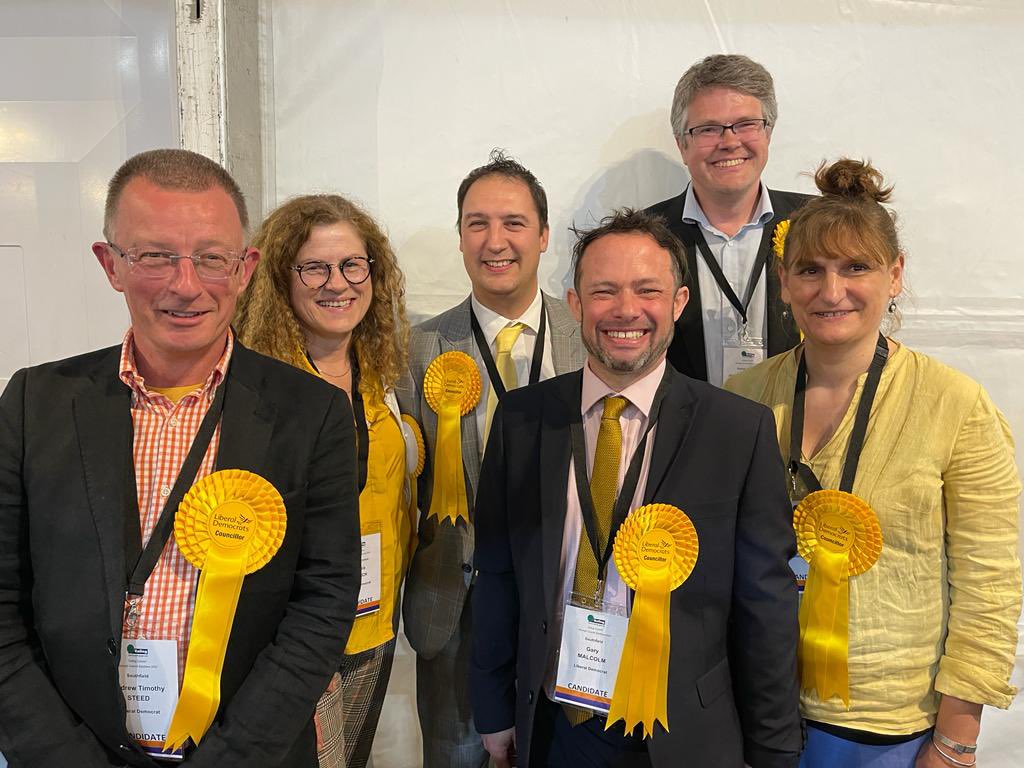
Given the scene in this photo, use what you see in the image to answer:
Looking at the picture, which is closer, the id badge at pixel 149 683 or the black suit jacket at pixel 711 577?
the id badge at pixel 149 683

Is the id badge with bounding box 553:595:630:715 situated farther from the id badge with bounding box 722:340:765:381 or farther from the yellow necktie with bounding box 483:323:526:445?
the id badge with bounding box 722:340:765:381

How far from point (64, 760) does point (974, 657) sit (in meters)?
1.95

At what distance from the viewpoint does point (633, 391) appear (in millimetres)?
1539

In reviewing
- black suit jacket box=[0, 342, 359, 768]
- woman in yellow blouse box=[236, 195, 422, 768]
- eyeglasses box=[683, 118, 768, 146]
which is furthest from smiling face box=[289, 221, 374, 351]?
eyeglasses box=[683, 118, 768, 146]

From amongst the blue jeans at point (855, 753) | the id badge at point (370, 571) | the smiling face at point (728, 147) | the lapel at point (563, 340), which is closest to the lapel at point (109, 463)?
the id badge at point (370, 571)

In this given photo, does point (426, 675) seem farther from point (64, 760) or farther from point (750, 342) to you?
point (750, 342)

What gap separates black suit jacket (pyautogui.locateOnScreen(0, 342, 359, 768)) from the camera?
124 cm

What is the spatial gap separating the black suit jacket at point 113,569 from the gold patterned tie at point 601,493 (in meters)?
0.50

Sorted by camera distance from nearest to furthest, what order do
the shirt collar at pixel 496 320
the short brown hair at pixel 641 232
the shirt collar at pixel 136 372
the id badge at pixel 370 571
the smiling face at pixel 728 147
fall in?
the shirt collar at pixel 136 372 < the short brown hair at pixel 641 232 < the id badge at pixel 370 571 < the shirt collar at pixel 496 320 < the smiling face at pixel 728 147

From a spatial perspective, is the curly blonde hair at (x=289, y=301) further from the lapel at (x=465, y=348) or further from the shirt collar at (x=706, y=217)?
the shirt collar at (x=706, y=217)

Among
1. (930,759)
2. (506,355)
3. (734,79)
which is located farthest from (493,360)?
(930,759)

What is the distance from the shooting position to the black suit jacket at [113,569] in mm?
1241

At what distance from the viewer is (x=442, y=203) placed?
3.02m

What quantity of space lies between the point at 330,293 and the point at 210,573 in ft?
3.11
